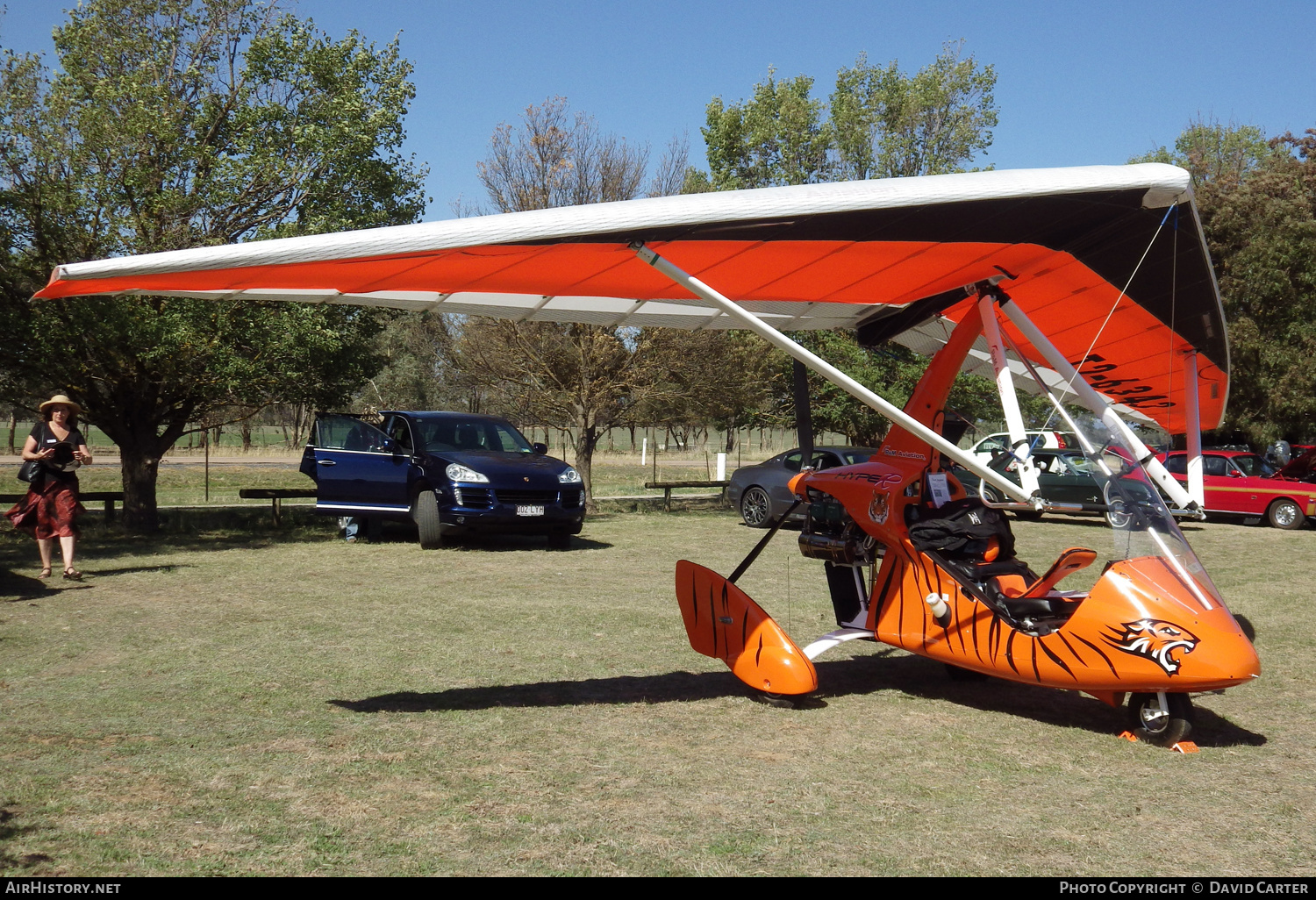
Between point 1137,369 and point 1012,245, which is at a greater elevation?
point 1012,245

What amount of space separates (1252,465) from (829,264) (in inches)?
751

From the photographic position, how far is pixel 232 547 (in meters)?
13.9

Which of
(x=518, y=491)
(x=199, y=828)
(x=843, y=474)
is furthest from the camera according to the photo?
(x=518, y=491)

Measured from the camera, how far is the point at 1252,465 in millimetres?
21453

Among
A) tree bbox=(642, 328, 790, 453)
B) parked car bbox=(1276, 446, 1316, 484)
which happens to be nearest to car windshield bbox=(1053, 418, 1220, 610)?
tree bbox=(642, 328, 790, 453)

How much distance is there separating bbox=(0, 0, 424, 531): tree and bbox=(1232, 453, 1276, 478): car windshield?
701 inches

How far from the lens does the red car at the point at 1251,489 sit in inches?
787

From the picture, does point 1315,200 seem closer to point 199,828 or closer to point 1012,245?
point 1012,245

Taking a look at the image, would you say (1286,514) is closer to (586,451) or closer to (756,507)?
(756,507)

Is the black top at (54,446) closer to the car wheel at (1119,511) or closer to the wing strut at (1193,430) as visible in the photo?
the car wheel at (1119,511)

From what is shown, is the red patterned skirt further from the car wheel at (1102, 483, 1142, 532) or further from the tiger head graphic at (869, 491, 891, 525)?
the car wheel at (1102, 483, 1142, 532)
